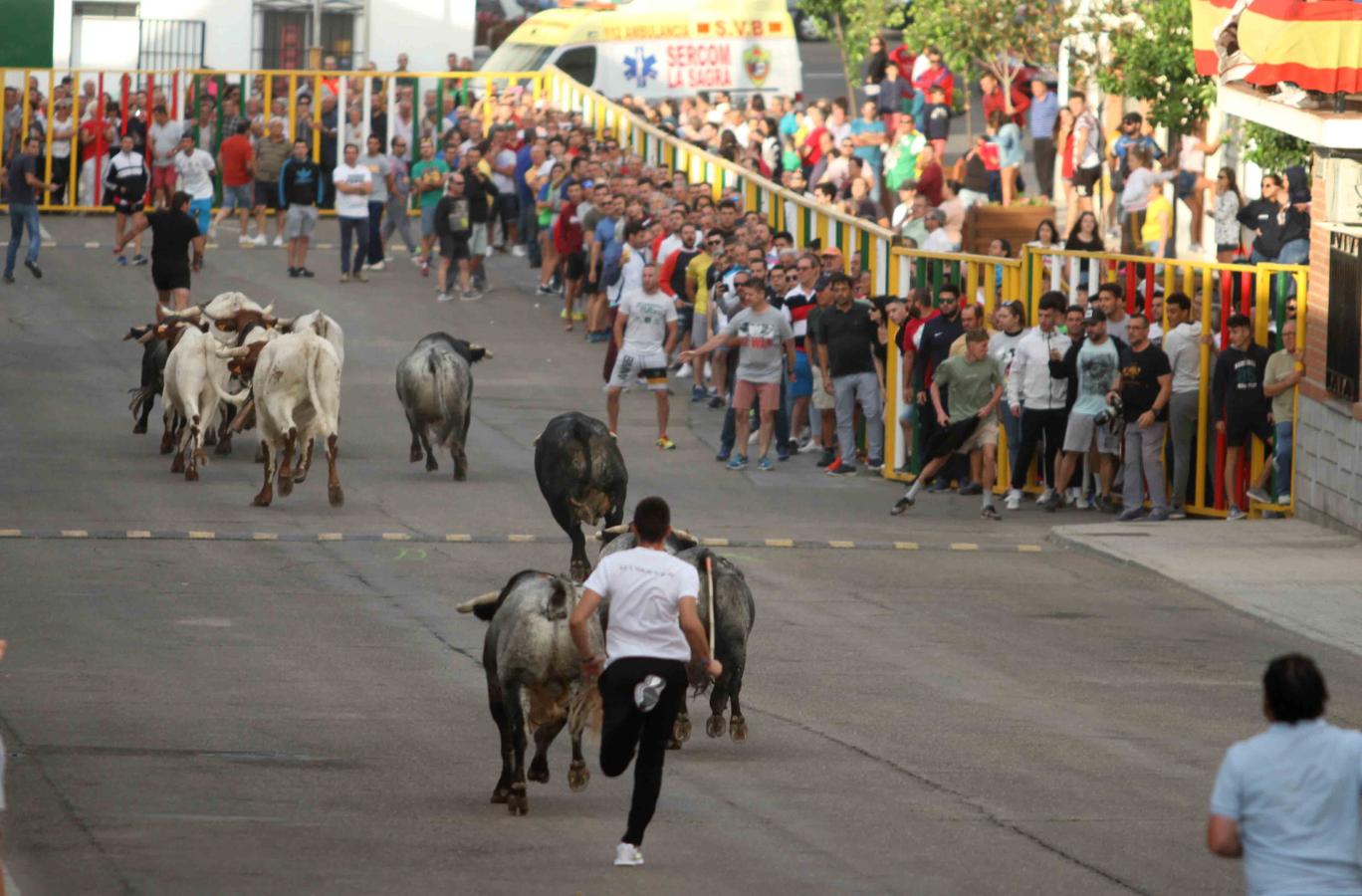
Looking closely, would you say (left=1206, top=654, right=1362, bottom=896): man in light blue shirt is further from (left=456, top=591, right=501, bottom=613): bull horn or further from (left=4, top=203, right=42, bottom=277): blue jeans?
(left=4, top=203, right=42, bottom=277): blue jeans

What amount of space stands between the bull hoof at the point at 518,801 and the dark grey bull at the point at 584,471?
606cm

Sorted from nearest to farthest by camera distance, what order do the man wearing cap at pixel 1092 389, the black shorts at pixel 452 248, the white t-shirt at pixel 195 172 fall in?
the man wearing cap at pixel 1092 389
the black shorts at pixel 452 248
the white t-shirt at pixel 195 172

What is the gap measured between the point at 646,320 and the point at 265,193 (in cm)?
1449

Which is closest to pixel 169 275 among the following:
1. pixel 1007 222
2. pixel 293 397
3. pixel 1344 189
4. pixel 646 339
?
pixel 646 339

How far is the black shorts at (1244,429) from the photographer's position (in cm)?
2072

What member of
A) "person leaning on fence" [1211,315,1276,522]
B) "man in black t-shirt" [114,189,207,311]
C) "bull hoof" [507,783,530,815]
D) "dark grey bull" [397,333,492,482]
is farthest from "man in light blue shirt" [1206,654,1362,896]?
"man in black t-shirt" [114,189,207,311]

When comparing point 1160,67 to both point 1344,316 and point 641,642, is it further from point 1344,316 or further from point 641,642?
point 641,642

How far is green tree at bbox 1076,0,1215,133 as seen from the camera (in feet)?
93.3

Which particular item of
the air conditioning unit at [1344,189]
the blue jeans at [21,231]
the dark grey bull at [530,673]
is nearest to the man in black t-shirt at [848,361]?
the air conditioning unit at [1344,189]

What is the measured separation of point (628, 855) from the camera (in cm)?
966

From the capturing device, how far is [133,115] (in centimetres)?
3800

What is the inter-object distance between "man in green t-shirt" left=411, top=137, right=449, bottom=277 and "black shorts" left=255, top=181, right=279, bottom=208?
2006 mm

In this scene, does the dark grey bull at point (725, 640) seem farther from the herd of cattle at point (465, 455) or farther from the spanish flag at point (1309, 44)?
the spanish flag at point (1309, 44)

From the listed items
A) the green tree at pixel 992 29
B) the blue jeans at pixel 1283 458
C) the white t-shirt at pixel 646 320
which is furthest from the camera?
the green tree at pixel 992 29
